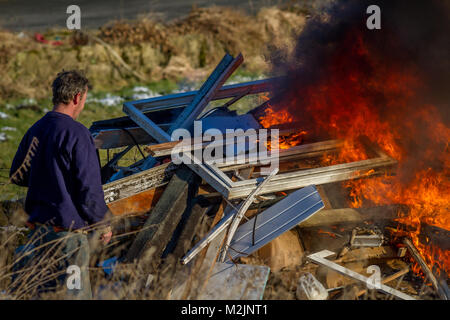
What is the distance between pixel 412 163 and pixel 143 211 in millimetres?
3040

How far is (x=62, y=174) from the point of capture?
3537 millimetres

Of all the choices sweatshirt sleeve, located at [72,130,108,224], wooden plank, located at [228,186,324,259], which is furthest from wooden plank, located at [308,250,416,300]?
sweatshirt sleeve, located at [72,130,108,224]

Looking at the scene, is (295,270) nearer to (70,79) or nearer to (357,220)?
(357,220)

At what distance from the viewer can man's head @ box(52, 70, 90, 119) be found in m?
3.58

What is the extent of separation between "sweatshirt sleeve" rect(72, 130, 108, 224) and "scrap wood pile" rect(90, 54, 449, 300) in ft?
2.58

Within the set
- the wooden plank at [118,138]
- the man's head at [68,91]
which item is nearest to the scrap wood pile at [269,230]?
the wooden plank at [118,138]

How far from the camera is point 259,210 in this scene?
4.66 m

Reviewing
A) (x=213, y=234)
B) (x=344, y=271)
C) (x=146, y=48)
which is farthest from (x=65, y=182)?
(x=146, y=48)

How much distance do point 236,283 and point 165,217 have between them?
1030 millimetres

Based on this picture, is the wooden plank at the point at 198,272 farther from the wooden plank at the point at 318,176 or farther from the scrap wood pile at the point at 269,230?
the wooden plank at the point at 318,176

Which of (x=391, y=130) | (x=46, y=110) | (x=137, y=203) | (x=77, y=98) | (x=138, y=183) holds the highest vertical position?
(x=46, y=110)

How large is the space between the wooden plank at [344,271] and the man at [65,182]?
2.15 m

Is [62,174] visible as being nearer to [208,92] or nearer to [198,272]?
[198,272]

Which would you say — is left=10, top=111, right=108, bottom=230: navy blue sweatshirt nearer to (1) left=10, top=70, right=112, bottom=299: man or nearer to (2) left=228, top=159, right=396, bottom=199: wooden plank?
(1) left=10, top=70, right=112, bottom=299: man
